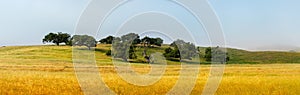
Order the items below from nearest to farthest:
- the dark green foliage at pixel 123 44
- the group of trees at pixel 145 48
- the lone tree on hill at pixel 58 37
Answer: the dark green foliage at pixel 123 44
the group of trees at pixel 145 48
the lone tree on hill at pixel 58 37

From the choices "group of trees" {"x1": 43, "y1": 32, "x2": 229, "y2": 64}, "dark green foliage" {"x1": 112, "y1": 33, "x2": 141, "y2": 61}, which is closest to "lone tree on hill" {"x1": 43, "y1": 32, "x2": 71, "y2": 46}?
"group of trees" {"x1": 43, "y1": 32, "x2": 229, "y2": 64}

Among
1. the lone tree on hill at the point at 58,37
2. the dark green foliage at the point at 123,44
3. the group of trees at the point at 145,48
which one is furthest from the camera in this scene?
the lone tree on hill at the point at 58,37

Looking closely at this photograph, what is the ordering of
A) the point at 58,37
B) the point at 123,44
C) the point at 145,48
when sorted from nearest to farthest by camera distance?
1. the point at 123,44
2. the point at 145,48
3. the point at 58,37

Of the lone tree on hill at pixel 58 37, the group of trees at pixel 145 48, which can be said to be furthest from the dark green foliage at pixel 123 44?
the lone tree on hill at pixel 58 37

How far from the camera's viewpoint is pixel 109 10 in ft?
48.2

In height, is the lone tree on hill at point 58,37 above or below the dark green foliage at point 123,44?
above

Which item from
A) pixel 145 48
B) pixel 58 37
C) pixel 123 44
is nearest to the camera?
pixel 123 44

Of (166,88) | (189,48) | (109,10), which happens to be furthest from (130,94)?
(189,48)

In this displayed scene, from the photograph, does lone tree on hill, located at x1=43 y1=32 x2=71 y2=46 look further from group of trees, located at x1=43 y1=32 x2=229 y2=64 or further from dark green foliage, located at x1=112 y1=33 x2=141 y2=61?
dark green foliage, located at x1=112 y1=33 x2=141 y2=61

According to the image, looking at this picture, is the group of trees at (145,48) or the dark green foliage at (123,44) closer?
the dark green foliage at (123,44)

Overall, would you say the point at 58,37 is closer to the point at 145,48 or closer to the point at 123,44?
the point at 145,48

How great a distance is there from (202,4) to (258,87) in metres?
5.78

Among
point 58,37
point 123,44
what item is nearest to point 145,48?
point 58,37

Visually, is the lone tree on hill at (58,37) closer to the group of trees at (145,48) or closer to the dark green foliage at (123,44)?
the group of trees at (145,48)
